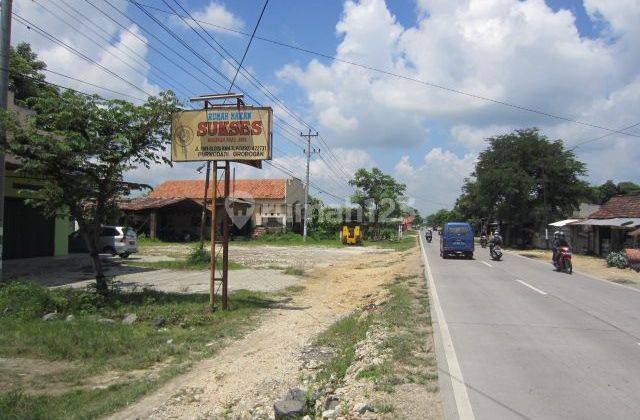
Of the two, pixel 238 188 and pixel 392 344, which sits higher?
pixel 238 188

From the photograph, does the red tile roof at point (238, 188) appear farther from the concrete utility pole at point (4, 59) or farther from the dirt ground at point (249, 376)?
the dirt ground at point (249, 376)

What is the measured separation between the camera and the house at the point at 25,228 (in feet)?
69.8

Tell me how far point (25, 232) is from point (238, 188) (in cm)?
3818

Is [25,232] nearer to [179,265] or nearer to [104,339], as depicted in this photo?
[179,265]

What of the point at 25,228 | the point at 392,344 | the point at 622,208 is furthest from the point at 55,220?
the point at 622,208

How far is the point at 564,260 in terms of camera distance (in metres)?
22.1

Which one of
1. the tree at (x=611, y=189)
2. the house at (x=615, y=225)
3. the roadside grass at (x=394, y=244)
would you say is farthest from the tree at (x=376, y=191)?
the tree at (x=611, y=189)

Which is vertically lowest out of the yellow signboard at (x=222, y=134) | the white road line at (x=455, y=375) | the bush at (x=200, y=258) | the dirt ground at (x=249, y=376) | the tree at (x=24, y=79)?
the dirt ground at (x=249, y=376)

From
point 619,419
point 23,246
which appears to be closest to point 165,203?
point 23,246

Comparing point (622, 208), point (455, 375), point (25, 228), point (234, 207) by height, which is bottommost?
point (455, 375)

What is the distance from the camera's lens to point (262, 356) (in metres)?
8.54

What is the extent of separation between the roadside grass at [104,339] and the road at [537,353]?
4.12m

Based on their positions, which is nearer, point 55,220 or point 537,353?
point 537,353

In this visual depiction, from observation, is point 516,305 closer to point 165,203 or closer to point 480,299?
point 480,299
